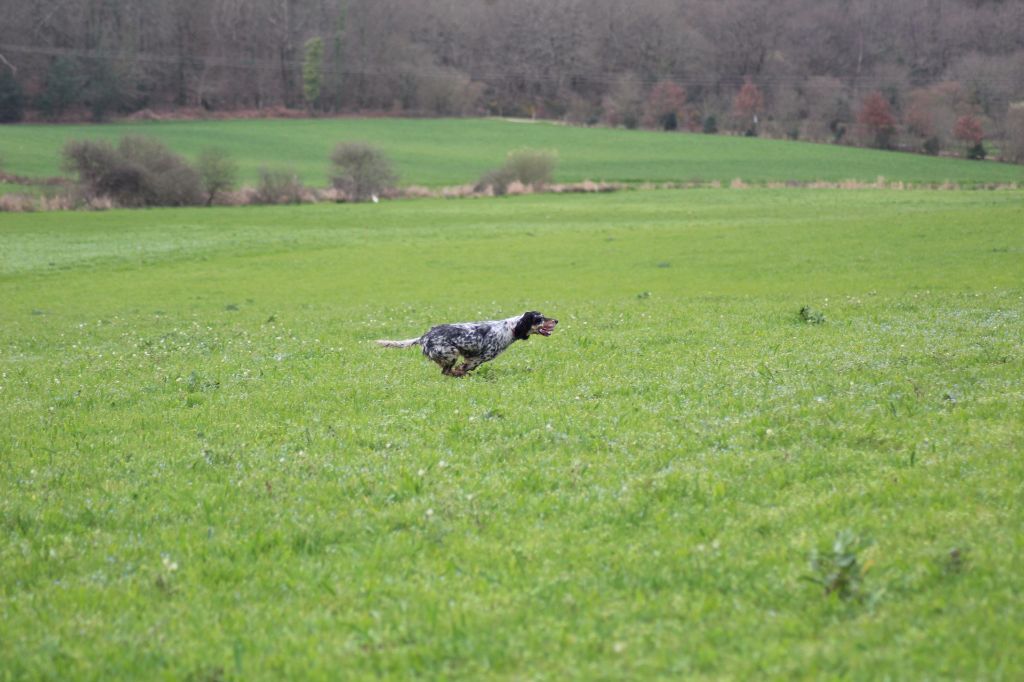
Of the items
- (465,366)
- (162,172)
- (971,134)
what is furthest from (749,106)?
(465,366)

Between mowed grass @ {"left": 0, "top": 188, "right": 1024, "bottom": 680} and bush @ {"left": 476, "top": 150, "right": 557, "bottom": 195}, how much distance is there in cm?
7416

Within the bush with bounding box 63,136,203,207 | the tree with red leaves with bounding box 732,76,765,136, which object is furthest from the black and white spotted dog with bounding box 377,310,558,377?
the tree with red leaves with bounding box 732,76,765,136

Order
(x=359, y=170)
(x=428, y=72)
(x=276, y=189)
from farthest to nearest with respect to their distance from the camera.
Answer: (x=428, y=72) → (x=359, y=170) → (x=276, y=189)

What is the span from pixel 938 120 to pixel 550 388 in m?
126

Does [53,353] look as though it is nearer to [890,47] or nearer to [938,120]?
[938,120]

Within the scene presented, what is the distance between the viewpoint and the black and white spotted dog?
14039mm

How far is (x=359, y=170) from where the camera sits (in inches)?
3393

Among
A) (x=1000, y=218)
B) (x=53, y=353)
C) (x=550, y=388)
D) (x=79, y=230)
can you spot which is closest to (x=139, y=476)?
(x=550, y=388)

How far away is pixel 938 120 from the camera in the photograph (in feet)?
402

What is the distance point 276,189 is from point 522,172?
79.9 feet

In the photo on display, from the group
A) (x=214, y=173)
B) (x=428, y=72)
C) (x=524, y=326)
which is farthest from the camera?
(x=428, y=72)

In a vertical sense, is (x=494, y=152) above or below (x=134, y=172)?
above

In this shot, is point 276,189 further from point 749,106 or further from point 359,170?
point 749,106

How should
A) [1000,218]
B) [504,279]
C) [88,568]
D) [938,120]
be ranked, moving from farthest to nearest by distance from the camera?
[938,120] → [1000,218] → [504,279] → [88,568]
